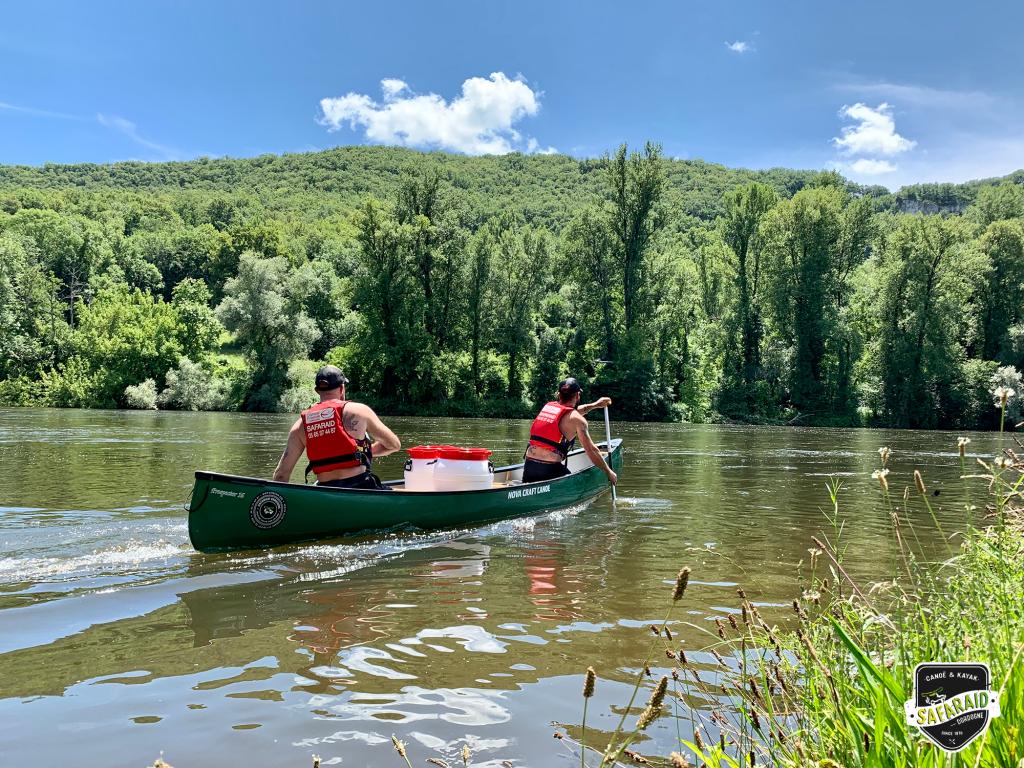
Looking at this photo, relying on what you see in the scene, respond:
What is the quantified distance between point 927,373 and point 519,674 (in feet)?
137

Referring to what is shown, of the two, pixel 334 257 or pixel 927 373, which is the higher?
pixel 334 257

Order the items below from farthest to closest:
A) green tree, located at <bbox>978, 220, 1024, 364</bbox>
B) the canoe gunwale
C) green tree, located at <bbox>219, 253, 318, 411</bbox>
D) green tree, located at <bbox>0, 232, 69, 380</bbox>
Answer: green tree, located at <bbox>0, 232, 69, 380</bbox> → green tree, located at <bbox>978, 220, 1024, 364</bbox> → green tree, located at <bbox>219, 253, 318, 411</bbox> → the canoe gunwale

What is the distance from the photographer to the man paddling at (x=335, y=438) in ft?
25.9

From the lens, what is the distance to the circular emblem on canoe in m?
7.51

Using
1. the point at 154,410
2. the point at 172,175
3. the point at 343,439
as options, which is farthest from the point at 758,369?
the point at 172,175

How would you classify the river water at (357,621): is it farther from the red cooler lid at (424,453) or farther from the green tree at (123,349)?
the green tree at (123,349)

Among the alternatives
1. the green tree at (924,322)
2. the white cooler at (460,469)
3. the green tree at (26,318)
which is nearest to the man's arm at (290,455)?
the white cooler at (460,469)

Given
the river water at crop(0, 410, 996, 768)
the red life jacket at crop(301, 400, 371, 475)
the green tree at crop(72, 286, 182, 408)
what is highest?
the green tree at crop(72, 286, 182, 408)

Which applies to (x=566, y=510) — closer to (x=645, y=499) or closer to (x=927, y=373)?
(x=645, y=499)

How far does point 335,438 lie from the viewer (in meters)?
8.12

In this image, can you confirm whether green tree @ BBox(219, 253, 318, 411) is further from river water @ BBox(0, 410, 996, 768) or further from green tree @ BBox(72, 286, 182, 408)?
river water @ BBox(0, 410, 996, 768)

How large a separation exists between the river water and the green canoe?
0.64ft

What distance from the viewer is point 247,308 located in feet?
139

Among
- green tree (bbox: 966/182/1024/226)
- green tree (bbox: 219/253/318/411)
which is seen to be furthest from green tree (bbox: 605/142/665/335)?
green tree (bbox: 966/182/1024/226)
